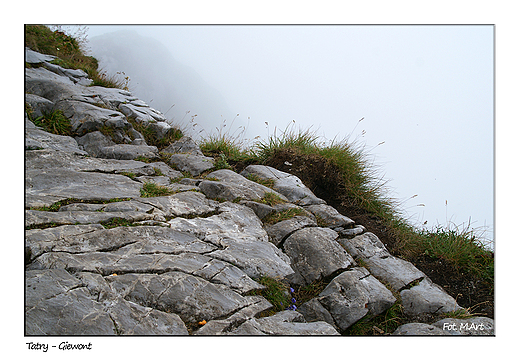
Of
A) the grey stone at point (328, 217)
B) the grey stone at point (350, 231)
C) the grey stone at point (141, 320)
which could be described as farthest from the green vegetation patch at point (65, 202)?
the grey stone at point (350, 231)

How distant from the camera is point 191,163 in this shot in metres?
5.72

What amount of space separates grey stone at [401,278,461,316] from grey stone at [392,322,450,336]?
36cm

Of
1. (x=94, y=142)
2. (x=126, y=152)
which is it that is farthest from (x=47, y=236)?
(x=94, y=142)

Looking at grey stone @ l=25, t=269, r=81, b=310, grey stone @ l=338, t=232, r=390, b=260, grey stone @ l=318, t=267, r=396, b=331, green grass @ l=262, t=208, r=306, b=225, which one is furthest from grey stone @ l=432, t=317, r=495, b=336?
grey stone @ l=25, t=269, r=81, b=310

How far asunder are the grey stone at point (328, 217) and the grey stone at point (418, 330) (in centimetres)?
175

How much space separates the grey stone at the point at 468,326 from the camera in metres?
3.33

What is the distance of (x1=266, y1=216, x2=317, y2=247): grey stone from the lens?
392 cm

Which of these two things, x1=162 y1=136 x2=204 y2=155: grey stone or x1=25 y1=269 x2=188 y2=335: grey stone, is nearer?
x1=25 y1=269 x2=188 y2=335: grey stone

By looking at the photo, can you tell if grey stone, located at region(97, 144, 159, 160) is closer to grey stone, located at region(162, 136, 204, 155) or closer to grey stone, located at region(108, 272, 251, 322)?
grey stone, located at region(162, 136, 204, 155)

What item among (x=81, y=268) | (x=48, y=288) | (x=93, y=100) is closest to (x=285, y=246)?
(x=81, y=268)

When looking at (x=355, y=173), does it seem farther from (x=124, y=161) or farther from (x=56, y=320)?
(x=56, y=320)

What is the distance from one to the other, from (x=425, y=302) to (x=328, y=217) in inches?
69.7

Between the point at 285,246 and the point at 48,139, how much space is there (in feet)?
14.9

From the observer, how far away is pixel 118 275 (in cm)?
254
